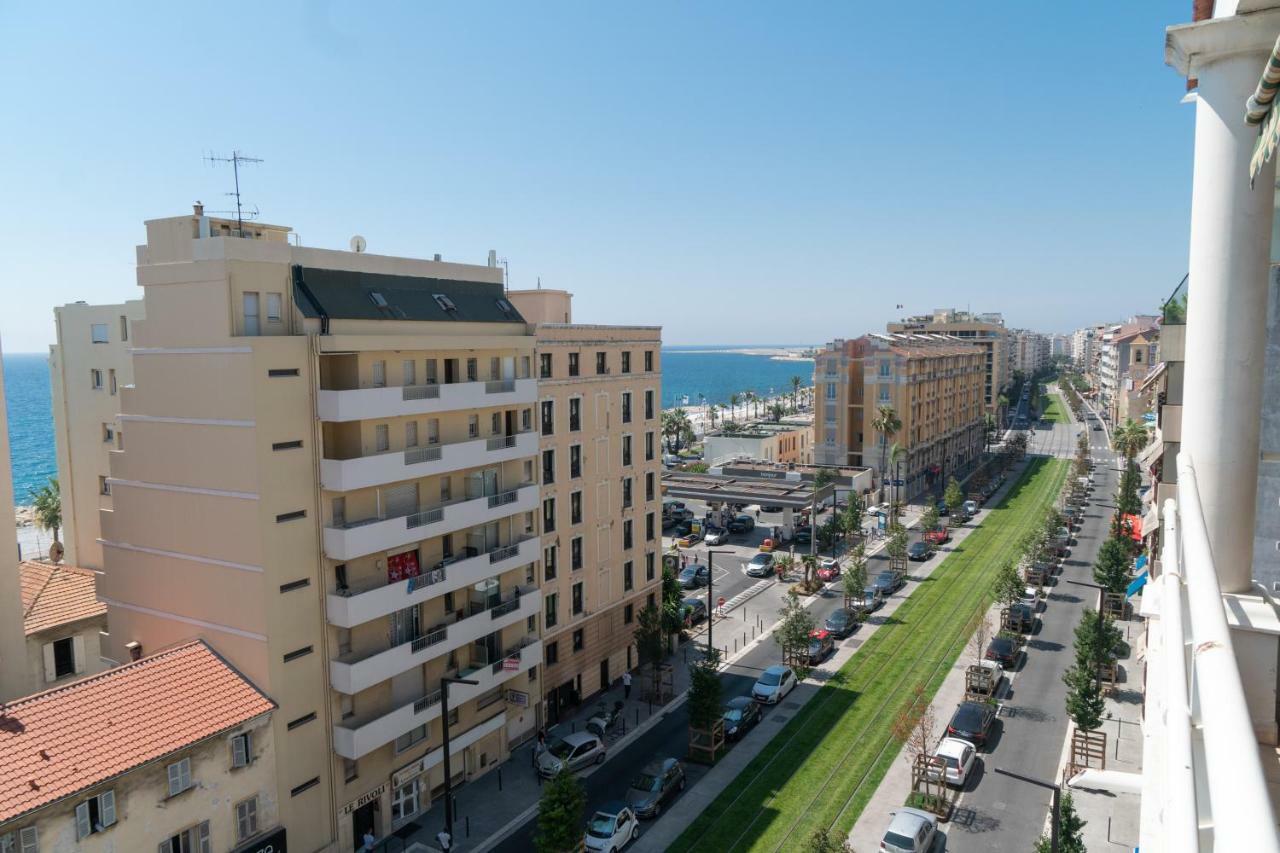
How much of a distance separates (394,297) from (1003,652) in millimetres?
39341

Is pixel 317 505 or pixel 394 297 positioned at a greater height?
pixel 394 297

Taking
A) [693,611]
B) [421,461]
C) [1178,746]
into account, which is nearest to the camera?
[1178,746]

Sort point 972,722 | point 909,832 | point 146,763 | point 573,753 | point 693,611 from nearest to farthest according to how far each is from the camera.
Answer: point 146,763
point 909,832
point 573,753
point 972,722
point 693,611

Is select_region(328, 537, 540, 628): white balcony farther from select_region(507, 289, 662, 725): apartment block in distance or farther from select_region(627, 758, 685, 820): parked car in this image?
select_region(627, 758, 685, 820): parked car

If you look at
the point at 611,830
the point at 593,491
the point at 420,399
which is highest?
the point at 420,399

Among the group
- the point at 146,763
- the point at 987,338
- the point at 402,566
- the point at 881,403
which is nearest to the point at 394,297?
the point at 402,566

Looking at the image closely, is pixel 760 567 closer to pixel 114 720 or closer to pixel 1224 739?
pixel 114 720

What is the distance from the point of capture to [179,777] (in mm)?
26609

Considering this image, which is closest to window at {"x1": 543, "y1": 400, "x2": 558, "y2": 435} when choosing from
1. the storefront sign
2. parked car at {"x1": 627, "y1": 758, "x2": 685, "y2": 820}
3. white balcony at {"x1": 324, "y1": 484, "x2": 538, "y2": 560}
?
white balcony at {"x1": 324, "y1": 484, "x2": 538, "y2": 560}

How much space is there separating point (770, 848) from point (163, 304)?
2990 cm

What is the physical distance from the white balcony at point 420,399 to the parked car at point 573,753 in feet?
51.9

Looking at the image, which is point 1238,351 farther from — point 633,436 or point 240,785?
point 633,436

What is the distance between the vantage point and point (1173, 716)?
5.47 meters

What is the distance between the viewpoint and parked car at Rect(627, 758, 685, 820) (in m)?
34.8
